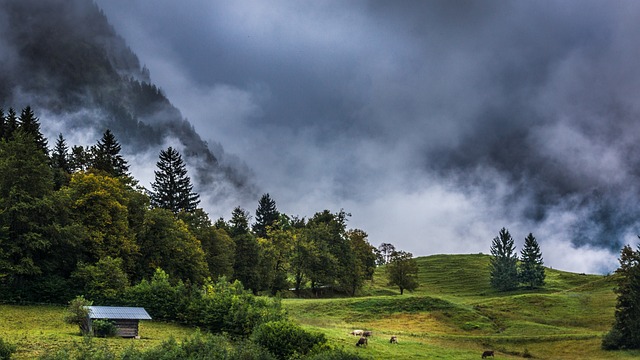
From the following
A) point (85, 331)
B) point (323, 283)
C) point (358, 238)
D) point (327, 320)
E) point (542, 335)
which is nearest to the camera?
point (85, 331)

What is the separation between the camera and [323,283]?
388 feet

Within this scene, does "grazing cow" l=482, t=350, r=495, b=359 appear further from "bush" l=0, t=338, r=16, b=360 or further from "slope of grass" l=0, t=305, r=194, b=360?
"bush" l=0, t=338, r=16, b=360

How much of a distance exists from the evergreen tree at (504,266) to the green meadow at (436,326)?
20049 mm

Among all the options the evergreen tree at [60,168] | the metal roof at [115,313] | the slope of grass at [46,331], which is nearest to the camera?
the slope of grass at [46,331]

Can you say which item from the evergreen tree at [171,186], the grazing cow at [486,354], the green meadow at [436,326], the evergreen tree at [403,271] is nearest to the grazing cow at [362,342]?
the green meadow at [436,326]

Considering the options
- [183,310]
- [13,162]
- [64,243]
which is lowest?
[183,310]

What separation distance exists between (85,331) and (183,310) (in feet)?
49.2

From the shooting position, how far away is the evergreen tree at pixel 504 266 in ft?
460

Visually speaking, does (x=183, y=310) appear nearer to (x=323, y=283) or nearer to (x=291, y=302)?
(x=291, y=302)

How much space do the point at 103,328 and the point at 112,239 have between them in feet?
77.4

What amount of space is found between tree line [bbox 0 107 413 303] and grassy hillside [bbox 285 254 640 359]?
62.7ft

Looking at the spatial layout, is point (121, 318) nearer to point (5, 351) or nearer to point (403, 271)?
point (5, 351)

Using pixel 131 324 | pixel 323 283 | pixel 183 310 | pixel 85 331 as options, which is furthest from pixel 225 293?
pixel 323 283

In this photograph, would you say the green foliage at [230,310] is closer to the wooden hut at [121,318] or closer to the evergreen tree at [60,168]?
the wooden hut at [121,318]
